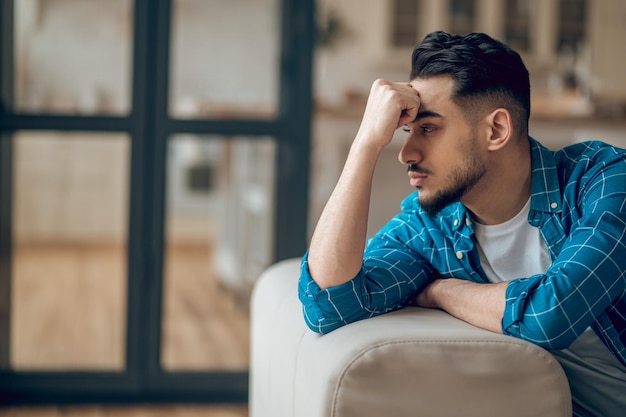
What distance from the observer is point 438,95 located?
142cm

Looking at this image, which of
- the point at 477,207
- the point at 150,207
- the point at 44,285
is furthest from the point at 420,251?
the point at 44,285

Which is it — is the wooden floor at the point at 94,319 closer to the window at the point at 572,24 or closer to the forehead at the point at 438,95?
the forehead at the point at 438,95

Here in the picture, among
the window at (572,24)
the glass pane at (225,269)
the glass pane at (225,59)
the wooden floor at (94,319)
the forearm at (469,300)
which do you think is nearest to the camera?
the forearm at (469,300)

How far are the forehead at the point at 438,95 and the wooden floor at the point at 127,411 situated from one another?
163 cm

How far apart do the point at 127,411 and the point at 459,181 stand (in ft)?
5.79

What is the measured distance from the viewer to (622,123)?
16.0ft

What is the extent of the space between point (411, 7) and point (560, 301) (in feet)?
21.5

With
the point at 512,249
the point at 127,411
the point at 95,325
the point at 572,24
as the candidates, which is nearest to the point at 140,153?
the point at 95,325

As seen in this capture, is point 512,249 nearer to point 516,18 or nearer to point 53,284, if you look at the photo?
point 53,284

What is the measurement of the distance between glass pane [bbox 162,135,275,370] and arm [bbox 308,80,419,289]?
1497 mm

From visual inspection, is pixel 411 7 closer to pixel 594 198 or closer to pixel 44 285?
pixel 44 285

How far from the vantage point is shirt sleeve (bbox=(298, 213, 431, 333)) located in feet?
4.26

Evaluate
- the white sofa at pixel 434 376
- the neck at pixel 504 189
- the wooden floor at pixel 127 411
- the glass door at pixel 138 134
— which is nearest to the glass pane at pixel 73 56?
the glass door at pixel 138 134

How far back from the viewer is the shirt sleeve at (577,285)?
1191mm
